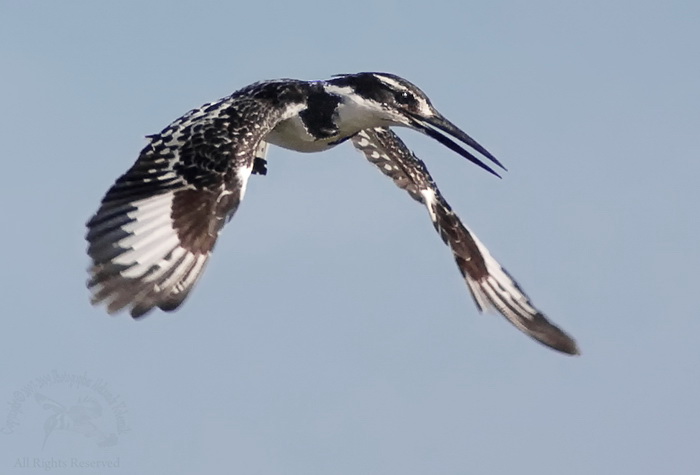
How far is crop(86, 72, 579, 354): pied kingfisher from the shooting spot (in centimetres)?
1268

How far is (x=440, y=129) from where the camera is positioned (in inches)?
647

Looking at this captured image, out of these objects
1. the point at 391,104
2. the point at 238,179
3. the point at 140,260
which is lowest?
the point at 140,260

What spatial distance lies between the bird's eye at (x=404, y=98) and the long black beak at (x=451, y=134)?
0.20 metres

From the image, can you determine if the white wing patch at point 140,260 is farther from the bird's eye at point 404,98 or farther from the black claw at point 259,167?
the bird's eye at point 404,98

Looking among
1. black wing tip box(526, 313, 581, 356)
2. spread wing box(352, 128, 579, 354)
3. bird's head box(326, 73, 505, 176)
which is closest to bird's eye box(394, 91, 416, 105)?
bird's head box(326, 73, 505, 176)

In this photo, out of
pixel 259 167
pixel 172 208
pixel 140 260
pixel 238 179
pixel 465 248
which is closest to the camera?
pixel 140 260

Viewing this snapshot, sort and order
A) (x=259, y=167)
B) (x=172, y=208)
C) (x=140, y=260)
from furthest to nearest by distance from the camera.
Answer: (x=259, y=167), (x=172, y=208), (x=140, y=260)

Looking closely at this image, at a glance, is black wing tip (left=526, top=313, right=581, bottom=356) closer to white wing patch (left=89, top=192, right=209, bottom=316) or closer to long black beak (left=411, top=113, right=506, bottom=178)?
long black beak (left=411, top=113, right=506, bottom=178)

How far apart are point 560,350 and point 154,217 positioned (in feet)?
15.8

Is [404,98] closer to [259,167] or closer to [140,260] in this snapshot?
[259,167]

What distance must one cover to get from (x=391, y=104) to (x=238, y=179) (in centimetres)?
313

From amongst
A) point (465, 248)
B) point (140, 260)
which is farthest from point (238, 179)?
point (465, 248)

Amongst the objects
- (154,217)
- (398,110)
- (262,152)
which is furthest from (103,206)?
(398,110)

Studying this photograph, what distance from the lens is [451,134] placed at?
16.4m
